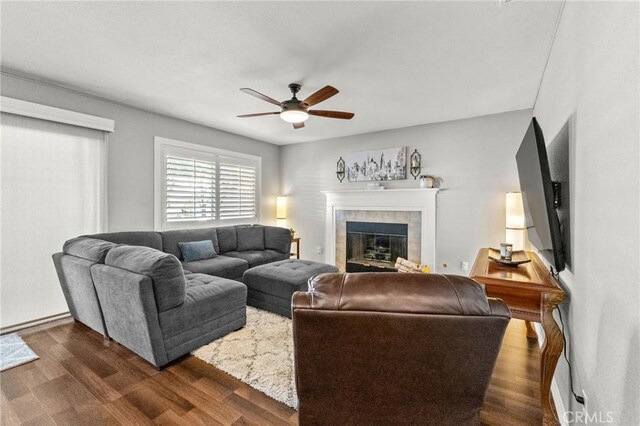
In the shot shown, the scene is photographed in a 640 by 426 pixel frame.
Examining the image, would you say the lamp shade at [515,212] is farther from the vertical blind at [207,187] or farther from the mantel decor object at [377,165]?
the vertical blind at [207,187]

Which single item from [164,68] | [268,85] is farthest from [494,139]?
[164,68]

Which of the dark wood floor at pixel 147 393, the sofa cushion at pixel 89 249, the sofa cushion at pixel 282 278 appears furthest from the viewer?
the sofa cushion at pixel 282 278

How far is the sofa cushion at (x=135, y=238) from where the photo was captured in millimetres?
3201

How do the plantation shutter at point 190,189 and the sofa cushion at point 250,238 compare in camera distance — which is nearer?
the plantation shutter at point 190,189

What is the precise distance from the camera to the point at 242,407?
1.72 metres

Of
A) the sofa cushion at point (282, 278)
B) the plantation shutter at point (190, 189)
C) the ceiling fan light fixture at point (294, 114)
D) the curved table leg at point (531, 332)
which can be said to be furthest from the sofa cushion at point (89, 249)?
the curved table leg at point (531, 332)

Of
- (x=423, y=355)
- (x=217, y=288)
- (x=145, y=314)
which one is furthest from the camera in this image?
(x=217, y=288)

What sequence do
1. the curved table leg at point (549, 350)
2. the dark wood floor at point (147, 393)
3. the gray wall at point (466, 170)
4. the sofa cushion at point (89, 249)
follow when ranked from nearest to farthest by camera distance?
the curved table leg at point (549, 350)
the dark wood floor at point (147, 393)
the sofa cushion at point (89, 249)
the gray wall at point (466, 170)

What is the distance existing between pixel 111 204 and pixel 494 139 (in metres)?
5.18

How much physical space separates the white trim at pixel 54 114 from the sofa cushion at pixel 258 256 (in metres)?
2.33

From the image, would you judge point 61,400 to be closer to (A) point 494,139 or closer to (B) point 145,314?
(B) point 145,314

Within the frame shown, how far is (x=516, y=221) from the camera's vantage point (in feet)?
10.9

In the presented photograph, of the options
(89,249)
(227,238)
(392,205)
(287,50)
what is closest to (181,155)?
(227,238)

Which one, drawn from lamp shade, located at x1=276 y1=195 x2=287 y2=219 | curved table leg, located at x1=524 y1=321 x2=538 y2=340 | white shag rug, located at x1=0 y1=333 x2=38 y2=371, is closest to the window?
white shag rug, located at x1=0 y1=333 x2=38 y2=371
